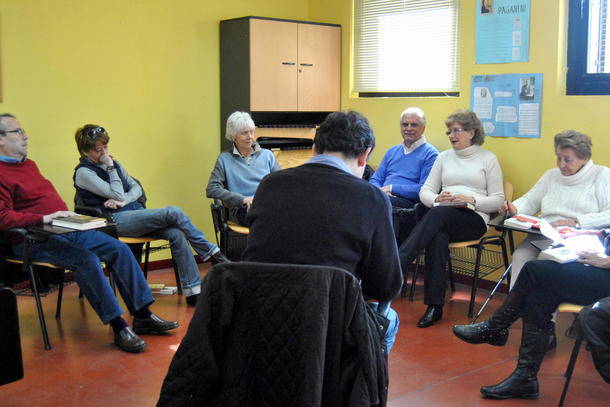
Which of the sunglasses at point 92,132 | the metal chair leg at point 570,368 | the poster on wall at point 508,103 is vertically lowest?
the metal chair leg at point 570,368

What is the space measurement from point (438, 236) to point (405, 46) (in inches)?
73.0

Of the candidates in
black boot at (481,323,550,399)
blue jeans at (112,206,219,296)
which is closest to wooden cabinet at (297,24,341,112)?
blue jeans at (112,206,219,296)

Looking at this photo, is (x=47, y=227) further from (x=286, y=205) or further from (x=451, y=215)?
(x=451, y=215)

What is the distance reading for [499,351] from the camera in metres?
3.98

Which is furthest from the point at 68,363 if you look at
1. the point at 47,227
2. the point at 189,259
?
the point at 189,259

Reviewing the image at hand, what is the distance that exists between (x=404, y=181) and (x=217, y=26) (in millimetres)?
2023

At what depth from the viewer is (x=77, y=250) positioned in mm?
3980

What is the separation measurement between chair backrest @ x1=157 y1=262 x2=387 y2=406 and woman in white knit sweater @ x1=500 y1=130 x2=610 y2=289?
2291 mm

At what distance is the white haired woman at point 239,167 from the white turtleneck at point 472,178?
47.2 inches

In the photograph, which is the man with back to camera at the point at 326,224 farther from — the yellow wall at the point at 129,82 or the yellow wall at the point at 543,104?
the yellow wall at the point at 129,82

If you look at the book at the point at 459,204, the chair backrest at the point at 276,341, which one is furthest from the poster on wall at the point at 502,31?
the chair backrest at the point at 276,341

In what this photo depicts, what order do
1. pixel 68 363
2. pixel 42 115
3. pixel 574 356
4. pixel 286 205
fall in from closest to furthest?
pixel 286 205 → pixel 574 356 → pixel 68 363 → pixel 42 115

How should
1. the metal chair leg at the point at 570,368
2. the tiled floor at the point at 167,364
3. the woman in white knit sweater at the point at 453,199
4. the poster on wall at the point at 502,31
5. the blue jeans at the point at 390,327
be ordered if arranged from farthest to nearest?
1. the poster on wall at the point at 502,31
2. the woman in white knit sweater at the point at 453,199
3. the tiled floor at the point at 167,364
4. the metal chair leg at the point at 570,368
5. the blue jeans at the point at 390,327

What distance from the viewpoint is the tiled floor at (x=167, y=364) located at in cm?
332
